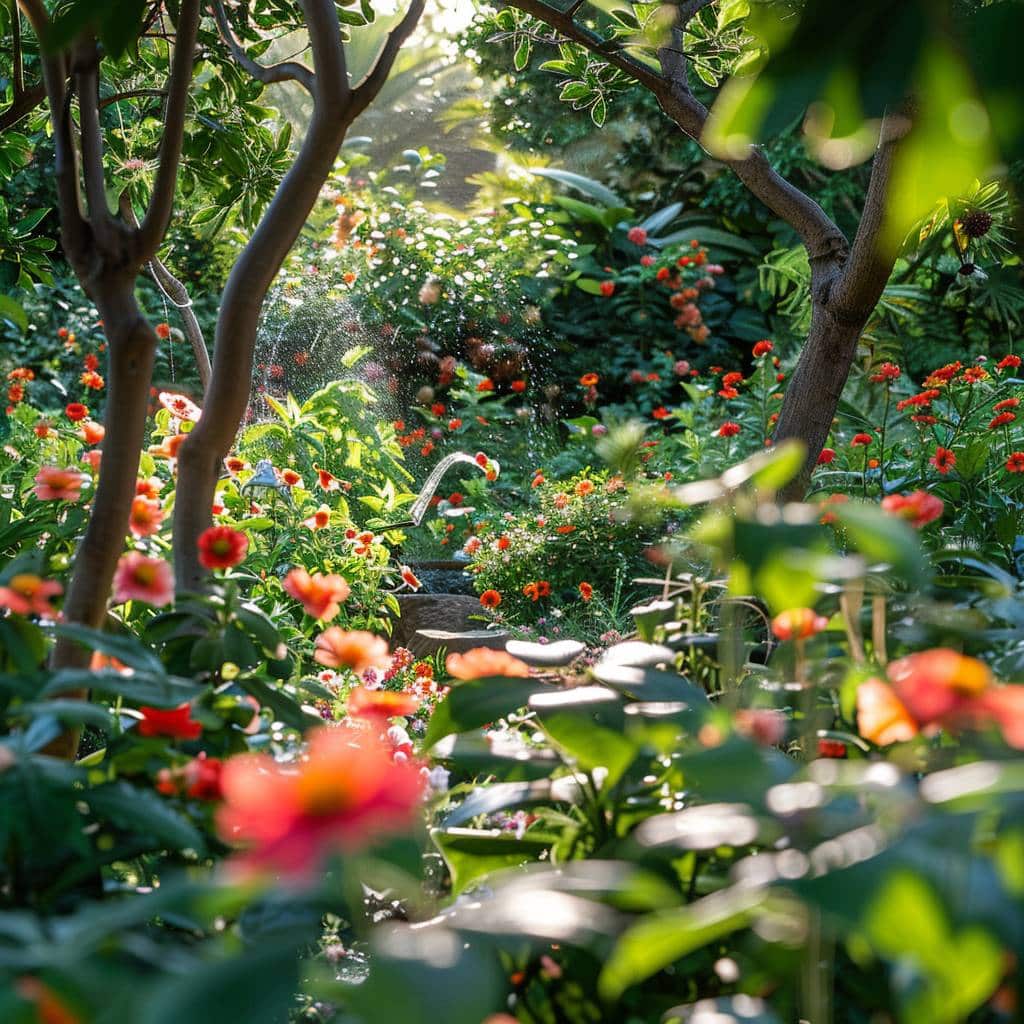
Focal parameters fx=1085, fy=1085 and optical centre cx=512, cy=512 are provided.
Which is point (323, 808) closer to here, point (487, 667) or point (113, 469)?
point (487, 667)

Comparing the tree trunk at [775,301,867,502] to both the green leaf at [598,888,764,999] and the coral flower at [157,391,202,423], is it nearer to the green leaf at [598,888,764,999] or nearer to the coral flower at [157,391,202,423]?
the coral flower at [157,391,202,423]

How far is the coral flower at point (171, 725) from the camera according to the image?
33.1 inches

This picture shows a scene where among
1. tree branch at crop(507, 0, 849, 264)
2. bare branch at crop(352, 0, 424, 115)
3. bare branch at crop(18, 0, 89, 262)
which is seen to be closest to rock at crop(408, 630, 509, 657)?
tree branch at crop(507, 0, 849, 264)

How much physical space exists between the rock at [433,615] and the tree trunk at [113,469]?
2561 mm

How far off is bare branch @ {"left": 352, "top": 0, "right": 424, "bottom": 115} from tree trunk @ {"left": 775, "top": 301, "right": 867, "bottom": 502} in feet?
3.07

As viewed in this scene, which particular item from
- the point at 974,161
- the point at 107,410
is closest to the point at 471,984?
the point at 974,161

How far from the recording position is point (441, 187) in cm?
1284

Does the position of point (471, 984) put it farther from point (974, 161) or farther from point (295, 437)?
point (295, 437)

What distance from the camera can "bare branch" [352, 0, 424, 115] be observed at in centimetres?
129

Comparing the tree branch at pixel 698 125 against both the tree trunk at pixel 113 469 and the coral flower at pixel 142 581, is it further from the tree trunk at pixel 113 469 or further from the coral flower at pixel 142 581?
the coral flower at pixel 142 581

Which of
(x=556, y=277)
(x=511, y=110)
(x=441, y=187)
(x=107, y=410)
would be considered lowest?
(x=107, y=410)

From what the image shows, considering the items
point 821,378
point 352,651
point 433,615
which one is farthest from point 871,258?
point 433,615

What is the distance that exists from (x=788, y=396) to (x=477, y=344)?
4641 mm

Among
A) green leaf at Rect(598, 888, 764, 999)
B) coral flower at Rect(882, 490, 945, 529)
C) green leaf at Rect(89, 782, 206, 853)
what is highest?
coral flower at Rect(882, 490, 945, 529)
